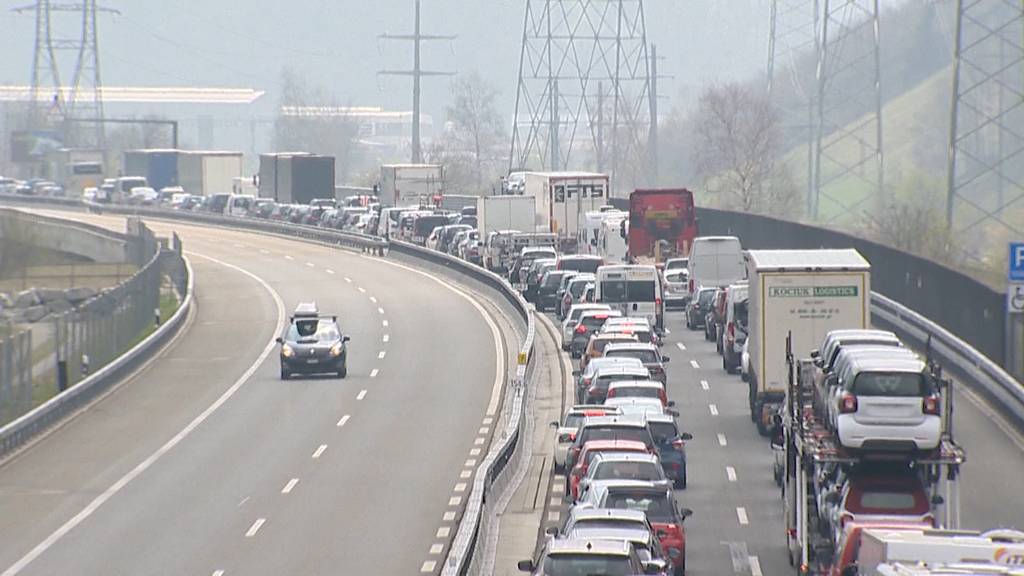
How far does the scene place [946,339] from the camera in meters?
40.9

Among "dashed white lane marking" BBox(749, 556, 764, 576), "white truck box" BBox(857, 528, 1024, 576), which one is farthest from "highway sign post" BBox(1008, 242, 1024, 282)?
"white truck box" BBox(857, 528, 1024, 576)

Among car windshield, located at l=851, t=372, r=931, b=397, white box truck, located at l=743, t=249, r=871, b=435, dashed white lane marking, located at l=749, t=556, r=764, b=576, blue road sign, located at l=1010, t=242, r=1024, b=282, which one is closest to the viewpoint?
car windshield, located at l=851, t=372, r=931, b=397

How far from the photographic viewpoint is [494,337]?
2160 inches

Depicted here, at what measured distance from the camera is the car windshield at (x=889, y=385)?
2230 centimetres

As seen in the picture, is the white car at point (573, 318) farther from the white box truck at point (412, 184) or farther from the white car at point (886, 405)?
the white box truck at point (412, 184)

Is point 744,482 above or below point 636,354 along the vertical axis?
below

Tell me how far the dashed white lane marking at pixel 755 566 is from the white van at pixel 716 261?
30454 mm

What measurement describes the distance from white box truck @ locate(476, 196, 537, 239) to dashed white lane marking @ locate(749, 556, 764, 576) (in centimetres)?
5147

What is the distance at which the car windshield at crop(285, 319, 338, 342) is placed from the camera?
47.6 m

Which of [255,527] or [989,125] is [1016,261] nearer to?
[255,527]

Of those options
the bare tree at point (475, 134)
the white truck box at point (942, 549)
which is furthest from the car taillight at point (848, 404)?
the bare tree at point (475, 134)

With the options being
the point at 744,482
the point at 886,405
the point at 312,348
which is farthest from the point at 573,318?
the point at 886,405

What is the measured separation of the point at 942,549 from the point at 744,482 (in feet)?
51.5

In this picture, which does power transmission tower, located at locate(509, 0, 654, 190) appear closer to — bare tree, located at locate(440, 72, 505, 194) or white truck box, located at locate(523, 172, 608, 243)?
bare tree, located at locate(440, 72, 505, 194)
